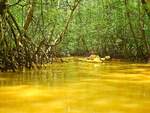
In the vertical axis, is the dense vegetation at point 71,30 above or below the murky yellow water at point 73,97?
above

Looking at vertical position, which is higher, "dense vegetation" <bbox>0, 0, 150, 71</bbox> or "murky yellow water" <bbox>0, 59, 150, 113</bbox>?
"dense vegetation" <bbox>0, 0, 150, 71</bbox>

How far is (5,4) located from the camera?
9359 millimetres

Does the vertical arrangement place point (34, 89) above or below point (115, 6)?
below

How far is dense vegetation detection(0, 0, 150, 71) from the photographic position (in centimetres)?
1030

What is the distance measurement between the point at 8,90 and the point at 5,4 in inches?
139

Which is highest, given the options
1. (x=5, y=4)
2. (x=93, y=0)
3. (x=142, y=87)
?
(x=93, y=0)

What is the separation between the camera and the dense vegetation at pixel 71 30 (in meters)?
10.3

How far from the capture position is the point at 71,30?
2617cm

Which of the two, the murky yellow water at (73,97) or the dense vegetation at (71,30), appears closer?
the murky yellow water at (73,97)

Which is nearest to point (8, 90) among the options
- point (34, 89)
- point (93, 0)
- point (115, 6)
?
point (34, 89)

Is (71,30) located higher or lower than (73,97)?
A: higher

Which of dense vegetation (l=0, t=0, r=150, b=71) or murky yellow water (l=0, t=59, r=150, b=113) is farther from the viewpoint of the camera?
dense vegetation (l=0, t=0, r=150, b=71)

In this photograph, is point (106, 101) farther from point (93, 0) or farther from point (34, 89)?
point (93, 0)

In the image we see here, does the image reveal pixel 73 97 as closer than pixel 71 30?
Yes
